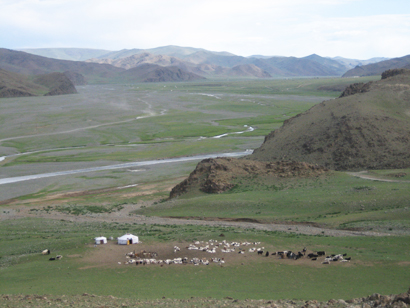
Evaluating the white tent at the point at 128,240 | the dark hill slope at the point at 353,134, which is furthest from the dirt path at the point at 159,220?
the dark hill slope at the point at 353,134

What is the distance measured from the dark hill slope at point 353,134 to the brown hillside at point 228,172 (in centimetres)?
841

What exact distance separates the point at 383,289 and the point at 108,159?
62133mm

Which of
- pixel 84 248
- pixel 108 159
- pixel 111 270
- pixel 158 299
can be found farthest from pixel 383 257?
pixel 108 159

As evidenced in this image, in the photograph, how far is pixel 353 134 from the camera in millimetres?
56562

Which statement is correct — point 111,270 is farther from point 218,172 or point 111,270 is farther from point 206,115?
point 206,115

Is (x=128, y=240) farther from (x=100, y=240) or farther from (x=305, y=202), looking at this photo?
(x=305, y=202)

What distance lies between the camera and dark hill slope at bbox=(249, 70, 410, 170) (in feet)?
176

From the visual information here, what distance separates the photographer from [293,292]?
1845cm

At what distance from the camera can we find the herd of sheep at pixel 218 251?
2334 centimetres

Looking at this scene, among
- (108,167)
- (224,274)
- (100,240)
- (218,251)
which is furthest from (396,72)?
(224,274)

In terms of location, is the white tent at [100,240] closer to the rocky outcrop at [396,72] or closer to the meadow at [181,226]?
the meadow at [181,226]

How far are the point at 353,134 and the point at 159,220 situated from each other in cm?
3074

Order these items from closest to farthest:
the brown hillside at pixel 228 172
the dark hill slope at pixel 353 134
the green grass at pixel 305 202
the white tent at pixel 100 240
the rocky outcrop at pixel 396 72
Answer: the white tent at pixel 100 240, the green grass at pixel 305 202, the brown hillside at pixel 228 172, the dark hill slope at pixel 353 134, the rocky outcrop at pixel 396 72

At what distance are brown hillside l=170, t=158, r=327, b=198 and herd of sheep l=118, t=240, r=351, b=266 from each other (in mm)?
19579
